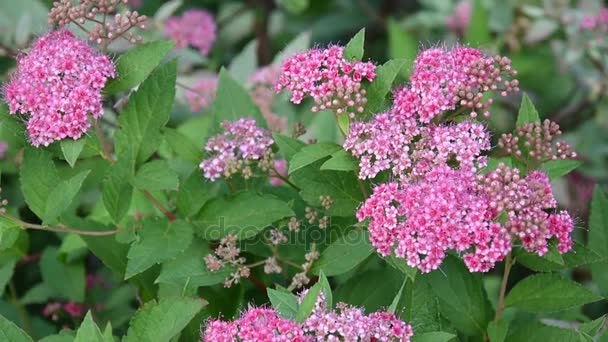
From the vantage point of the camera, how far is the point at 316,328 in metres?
1.67

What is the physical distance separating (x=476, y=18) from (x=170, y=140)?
193 centimetres

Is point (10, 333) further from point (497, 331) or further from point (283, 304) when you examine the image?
point (497, 331)

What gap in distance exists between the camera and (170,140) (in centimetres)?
228

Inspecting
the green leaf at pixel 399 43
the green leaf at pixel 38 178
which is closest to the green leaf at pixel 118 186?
the green leaf at pixel 38 178

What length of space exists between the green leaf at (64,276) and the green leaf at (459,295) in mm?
1162

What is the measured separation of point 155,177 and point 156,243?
16 centimetres

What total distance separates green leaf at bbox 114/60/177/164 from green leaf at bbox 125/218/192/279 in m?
0.19

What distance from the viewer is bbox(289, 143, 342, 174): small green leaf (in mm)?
1915

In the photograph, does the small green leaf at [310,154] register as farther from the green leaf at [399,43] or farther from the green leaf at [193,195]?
the green leaf at [399,43]

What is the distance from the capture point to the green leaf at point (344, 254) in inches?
77.6

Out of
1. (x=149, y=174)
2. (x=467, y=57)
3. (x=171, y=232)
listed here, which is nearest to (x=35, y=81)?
(x=149, y=174)

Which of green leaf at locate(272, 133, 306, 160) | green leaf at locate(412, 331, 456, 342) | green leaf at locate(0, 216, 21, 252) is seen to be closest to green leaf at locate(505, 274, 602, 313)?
green leaf at locate(412, 331, 456, 342)

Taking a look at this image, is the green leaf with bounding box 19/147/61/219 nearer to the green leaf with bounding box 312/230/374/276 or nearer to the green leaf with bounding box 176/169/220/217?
the green leaf with bounding box 176/169/220/217

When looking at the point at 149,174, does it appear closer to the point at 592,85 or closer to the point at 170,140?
the point at 170,140
